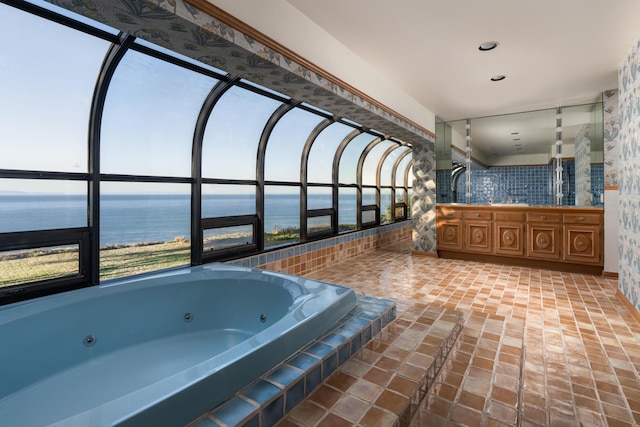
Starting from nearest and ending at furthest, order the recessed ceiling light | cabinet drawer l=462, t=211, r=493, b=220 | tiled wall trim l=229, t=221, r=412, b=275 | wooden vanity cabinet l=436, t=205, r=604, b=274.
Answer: the recessed ceiling light, tiled wall trim l=229, t=221, r=412, b=275, wooden vanity cabinet l=436, t=205, r=604, b=274, cabinet drawer l=462, t=211, r=493, b=220

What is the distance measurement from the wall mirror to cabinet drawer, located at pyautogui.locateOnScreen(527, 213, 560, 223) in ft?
→ 1.48

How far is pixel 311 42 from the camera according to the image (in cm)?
260

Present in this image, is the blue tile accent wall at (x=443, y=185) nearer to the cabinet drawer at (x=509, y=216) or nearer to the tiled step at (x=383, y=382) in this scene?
A: the cabinet drawer at (x=509, y=216)

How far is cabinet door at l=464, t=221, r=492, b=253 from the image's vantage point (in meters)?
4.98

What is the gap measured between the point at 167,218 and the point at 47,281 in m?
0.99

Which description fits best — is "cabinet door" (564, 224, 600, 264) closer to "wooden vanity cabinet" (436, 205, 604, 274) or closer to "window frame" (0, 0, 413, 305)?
"wooden vanity cabinet" (436, 205, 604, 274)

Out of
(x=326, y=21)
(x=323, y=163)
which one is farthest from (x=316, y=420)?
(x=323, y=163)

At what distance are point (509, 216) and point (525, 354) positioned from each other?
10.2 ft

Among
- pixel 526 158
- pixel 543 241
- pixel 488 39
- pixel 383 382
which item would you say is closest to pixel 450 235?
pixel 543 241

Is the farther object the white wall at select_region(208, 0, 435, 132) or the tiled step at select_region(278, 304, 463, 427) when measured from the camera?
the white wall at select_region(208, 0, 435, 132)

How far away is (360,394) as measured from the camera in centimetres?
147

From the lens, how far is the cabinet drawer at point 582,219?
166 inches

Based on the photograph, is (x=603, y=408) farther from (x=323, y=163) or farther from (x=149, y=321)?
(x=323, y=163)

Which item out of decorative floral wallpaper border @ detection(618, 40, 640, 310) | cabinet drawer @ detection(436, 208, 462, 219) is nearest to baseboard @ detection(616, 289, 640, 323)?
decorative floral wallpaper border @ detection(618, 40, 640, 310)
